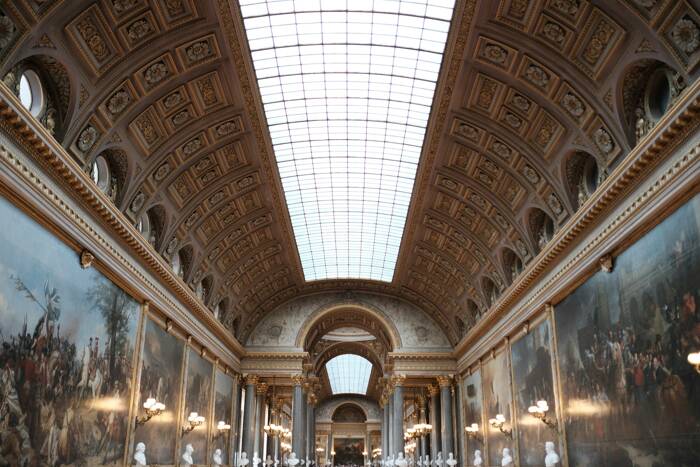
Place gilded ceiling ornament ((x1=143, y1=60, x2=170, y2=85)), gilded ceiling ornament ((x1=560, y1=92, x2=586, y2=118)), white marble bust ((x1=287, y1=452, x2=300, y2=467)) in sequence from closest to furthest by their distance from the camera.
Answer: gilded ceiling ornament ((x1=560, y1=92, x2=586, y2=118)) → gilded ceiling ornament ((x1=143, y1=60, x2=170, y2=85)) → white marble bust ((x1=287, y1=452, x2=300, y2=467))

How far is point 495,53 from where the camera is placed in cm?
1730

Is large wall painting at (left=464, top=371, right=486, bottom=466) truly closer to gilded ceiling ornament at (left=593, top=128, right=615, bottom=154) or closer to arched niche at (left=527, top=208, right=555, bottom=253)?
arched niche at (left=527, top=208, right=555, bottom=253)

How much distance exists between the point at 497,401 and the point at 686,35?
2023cm

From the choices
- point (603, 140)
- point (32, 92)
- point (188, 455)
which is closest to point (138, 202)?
point (32, 92)

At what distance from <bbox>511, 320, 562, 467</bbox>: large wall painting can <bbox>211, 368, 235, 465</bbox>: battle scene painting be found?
1558cm

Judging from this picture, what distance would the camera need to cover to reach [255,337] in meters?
40.5

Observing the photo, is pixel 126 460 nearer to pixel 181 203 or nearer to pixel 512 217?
pixel 181 203

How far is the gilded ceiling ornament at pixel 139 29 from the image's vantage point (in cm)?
1538

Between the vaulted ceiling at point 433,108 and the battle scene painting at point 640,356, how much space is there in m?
3.16

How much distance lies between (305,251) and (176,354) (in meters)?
13.4

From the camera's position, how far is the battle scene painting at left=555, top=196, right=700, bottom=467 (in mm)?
12312

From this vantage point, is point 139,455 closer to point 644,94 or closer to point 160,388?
point 160,388

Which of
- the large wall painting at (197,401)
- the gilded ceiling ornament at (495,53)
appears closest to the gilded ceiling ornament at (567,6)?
the gilded ceiling ornament at (495,53)

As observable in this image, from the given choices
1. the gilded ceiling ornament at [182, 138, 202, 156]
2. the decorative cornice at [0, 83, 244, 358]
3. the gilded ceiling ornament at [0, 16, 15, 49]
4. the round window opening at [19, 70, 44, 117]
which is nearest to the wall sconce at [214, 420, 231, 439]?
the decorative cornice at [0, 83, 244, 358]
